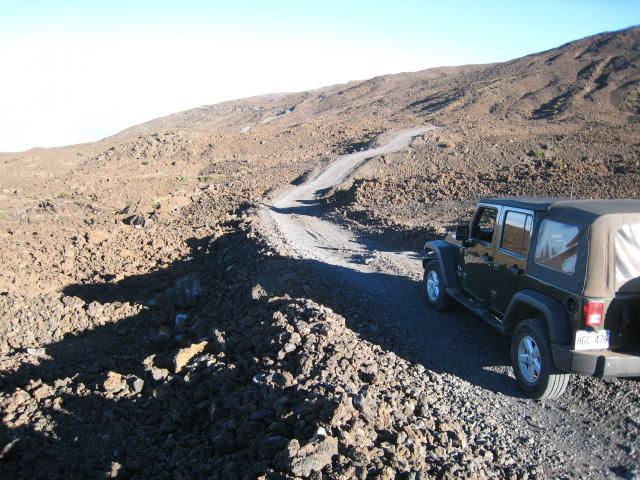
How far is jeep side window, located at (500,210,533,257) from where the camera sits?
581cm

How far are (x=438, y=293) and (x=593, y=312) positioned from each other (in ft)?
11.0

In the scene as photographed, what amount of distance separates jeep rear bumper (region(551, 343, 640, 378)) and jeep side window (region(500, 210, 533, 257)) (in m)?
1.39

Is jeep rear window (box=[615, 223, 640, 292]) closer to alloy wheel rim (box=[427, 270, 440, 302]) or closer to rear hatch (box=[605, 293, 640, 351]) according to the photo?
rear hatch (box=[605, 293, 640, 351])

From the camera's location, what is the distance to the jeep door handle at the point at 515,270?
5824 mm

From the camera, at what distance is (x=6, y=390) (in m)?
7.71

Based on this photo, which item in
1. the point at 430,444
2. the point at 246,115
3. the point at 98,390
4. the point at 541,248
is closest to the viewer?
the point at 430,444

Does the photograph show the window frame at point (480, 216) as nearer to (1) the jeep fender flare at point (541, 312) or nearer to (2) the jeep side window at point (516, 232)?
(2) the jeep side window at point (516, 232)

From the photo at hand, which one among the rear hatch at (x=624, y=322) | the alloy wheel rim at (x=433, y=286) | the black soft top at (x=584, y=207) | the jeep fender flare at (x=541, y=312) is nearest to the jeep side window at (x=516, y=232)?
the black soft top at (x=584, y=207)

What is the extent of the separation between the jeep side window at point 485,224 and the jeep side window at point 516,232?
0.35 m

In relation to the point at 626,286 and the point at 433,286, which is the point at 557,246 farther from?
the point at 433,286

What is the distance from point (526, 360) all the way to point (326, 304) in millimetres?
3775

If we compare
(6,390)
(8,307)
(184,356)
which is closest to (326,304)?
(184,356)

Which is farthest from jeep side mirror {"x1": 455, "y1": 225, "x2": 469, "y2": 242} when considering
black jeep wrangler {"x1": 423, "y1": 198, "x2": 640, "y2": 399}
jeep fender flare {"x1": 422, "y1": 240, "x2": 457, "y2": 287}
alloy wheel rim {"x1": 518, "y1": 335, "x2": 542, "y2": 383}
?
alloy wheel rim {"x1": 518, "y1": 335, "x2": 542, "y2": 383}

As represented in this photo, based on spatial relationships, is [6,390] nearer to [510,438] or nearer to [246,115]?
[510,438]
